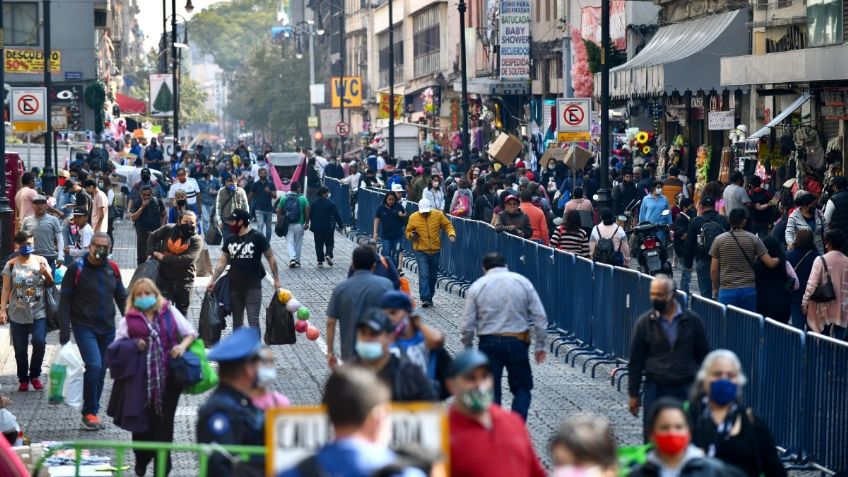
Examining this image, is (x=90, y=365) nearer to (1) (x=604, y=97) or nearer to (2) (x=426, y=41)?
(1) (x=604, y=97)

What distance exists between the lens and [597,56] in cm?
4594

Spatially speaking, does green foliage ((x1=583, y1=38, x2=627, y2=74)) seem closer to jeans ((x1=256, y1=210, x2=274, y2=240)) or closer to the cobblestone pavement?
jeans ((x1=256, y1=210, x2=274, y2=240))

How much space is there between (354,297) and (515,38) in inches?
1679

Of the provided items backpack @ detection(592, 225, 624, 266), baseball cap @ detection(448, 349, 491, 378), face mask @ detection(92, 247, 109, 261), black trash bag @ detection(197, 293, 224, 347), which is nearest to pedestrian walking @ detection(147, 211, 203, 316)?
black trash bag @ detection(197, 293, 224, 347)

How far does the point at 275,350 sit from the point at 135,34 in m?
155

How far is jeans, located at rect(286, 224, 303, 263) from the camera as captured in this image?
29.7m

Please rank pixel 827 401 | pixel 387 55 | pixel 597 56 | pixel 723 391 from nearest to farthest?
pixel 723 391, pixel 827 401, pixel 597 56, pixel 387 55

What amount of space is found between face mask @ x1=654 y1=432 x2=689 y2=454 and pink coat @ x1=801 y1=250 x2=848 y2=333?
30.9 feet

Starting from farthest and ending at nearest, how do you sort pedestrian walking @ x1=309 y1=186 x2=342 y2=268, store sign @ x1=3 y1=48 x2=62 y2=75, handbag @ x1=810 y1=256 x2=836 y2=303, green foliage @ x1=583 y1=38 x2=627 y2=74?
store sign @ x1=3 y1=48 x2=62 y2=75 < green foliage @ x1=583 y1=38 x2=627 y2=74 < pedestrian walking @ x1=309 y1=186 x2=342 y2=268 < handbag @ x1=810 y1=256 x2=836 y2=303

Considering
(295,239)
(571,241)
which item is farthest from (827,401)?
(295,239)

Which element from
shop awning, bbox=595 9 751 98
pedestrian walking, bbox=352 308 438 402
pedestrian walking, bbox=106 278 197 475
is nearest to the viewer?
pedestrian walking, bbox=352 308 438 402

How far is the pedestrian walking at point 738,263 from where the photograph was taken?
1730 centimetres

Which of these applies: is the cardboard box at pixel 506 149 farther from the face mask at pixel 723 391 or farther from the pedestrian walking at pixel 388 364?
the face mask at pixel 723 391

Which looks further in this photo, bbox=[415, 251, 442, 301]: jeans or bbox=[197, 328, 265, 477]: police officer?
bbox=[415, 251, 442, 301]: jeans
